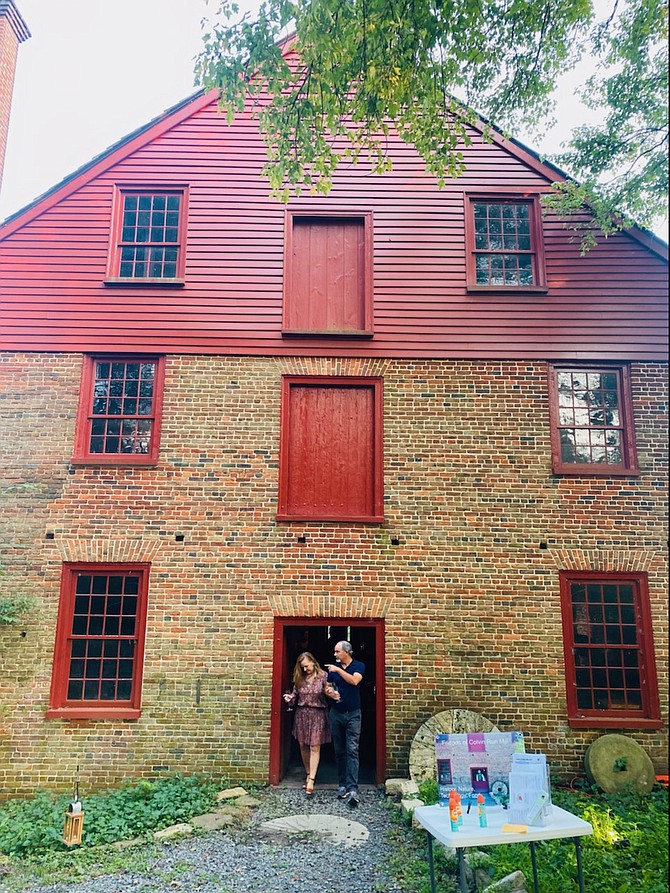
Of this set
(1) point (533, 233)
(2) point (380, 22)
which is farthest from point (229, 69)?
(1) point (533, 233)

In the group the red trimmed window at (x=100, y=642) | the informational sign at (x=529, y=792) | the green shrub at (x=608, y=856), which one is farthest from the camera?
the red trimmed window at (x=100, y=642)

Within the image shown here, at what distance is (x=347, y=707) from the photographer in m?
8.82

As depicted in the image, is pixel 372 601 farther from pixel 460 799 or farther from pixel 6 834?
pixel 6 834

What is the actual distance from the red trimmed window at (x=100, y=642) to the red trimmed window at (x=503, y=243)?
7003 millimetres

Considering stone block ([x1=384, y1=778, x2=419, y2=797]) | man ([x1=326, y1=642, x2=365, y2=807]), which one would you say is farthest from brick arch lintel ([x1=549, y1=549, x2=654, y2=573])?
stone block ([x1=384, y1=778, x2=419, y2=797])

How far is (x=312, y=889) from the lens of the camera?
6.52 meters

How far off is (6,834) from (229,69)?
29.8 feet

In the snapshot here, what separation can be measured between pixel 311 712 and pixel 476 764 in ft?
13.2

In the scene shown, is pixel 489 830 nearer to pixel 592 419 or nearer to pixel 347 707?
pixel 347 707

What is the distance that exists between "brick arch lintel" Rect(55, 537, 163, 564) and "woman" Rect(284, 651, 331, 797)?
272cm

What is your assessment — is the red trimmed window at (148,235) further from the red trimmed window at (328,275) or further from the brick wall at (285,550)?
the red trimmed window at (328,275)

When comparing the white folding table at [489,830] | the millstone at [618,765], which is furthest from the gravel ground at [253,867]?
the millstone at [618,765]

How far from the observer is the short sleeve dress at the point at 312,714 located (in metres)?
9.23

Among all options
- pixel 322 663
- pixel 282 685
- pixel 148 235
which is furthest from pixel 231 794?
pixel 148 235
